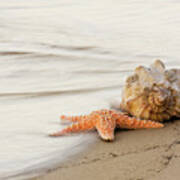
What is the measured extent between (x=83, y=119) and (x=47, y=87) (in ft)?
5.89

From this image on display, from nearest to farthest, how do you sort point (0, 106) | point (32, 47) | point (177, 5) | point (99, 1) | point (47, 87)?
point (0, 106) → point (47, 87) → point (32, 47) → point (177, 5) → point (99, 1)

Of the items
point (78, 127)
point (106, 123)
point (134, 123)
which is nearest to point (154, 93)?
point (134, 123)

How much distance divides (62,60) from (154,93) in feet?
10.8

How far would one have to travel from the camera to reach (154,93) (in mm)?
4258

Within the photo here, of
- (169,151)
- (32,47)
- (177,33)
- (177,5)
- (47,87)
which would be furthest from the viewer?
(177,5)

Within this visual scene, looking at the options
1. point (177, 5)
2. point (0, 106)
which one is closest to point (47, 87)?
point (0, 106)

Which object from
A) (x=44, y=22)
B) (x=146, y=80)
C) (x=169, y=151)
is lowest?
(x=169, y=151)

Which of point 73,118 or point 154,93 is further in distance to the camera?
point 73,118

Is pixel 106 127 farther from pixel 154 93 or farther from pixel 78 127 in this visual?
pixel 154 93

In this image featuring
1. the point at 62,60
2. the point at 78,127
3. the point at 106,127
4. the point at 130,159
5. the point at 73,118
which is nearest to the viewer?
the point at 130,159

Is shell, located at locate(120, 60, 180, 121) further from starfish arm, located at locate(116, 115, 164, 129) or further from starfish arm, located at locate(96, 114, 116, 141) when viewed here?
starfish arm, located at locate(96, 114, 116, 141)

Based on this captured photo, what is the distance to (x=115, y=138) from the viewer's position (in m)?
4.10

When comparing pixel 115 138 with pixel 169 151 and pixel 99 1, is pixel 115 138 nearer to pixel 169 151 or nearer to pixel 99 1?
pixel 169 151

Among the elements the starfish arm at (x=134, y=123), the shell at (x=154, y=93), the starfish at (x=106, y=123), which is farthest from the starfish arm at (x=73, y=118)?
the shell at (x=154, y=93)
